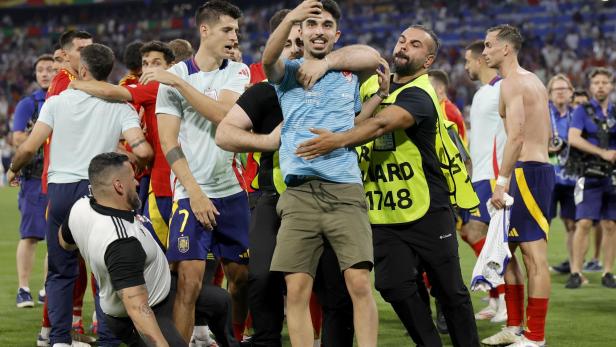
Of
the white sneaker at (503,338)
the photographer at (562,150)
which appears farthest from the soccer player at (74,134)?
the photographer at (562,150)

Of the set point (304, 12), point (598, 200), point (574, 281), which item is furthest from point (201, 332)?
point (598, 200)

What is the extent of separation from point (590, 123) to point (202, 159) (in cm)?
667

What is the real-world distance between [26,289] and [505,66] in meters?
5.18

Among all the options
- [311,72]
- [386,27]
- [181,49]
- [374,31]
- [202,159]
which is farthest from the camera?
[374,31]

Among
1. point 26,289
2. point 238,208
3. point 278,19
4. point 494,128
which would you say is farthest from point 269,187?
point 26,289

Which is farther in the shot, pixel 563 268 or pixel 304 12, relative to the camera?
pixel 563 268

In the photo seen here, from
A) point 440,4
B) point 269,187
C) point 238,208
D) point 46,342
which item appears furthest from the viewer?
point 440,4

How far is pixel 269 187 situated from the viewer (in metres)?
6.14

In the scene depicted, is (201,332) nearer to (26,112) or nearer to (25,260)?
(25,260)

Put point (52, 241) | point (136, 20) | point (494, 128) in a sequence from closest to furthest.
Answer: point (52, 241) → point (494, 128) → point (136, 20)

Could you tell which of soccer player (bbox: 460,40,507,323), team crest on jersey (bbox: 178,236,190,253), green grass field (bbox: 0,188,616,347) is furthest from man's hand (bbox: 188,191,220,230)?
soccer player (bbox: 460,40,507,323)

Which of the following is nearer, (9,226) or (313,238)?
(313,238)

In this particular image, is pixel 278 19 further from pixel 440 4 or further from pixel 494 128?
pixel 440 4

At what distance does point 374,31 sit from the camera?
133 ft
